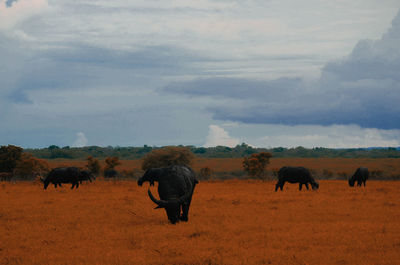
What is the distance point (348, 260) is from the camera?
11797mm

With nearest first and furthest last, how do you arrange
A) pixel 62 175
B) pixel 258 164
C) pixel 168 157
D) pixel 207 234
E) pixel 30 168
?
pixel 207 234, pixel 62 175, pixel 30 168, pixel 168 157, pixel 258 164

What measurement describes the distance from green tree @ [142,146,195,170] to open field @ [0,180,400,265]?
31.7 meters

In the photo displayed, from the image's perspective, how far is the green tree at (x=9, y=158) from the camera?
184ft

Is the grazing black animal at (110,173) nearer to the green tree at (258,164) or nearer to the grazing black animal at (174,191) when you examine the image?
→ the green tree at (258,164)

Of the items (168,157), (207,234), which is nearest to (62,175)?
(168,157)

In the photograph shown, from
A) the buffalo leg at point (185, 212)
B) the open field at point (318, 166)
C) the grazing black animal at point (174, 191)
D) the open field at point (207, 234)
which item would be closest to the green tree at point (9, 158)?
the open field at point (318, 166)

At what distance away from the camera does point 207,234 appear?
15.5 metres

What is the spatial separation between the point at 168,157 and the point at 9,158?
17854mm

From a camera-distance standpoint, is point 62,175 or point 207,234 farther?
point 62,175

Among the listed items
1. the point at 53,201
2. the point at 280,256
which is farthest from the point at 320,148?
the point at 280,256

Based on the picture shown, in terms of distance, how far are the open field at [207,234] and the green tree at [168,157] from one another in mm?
31665

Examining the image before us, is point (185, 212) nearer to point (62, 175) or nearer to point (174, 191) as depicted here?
point (174, 191)

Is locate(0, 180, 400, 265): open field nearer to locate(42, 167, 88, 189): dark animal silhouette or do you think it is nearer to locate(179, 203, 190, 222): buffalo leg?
locate(179, 203, 190, 222): buffalo leg

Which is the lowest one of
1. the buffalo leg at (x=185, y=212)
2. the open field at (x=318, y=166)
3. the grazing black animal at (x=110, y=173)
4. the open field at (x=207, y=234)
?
the open field at (x=207, y=234)
